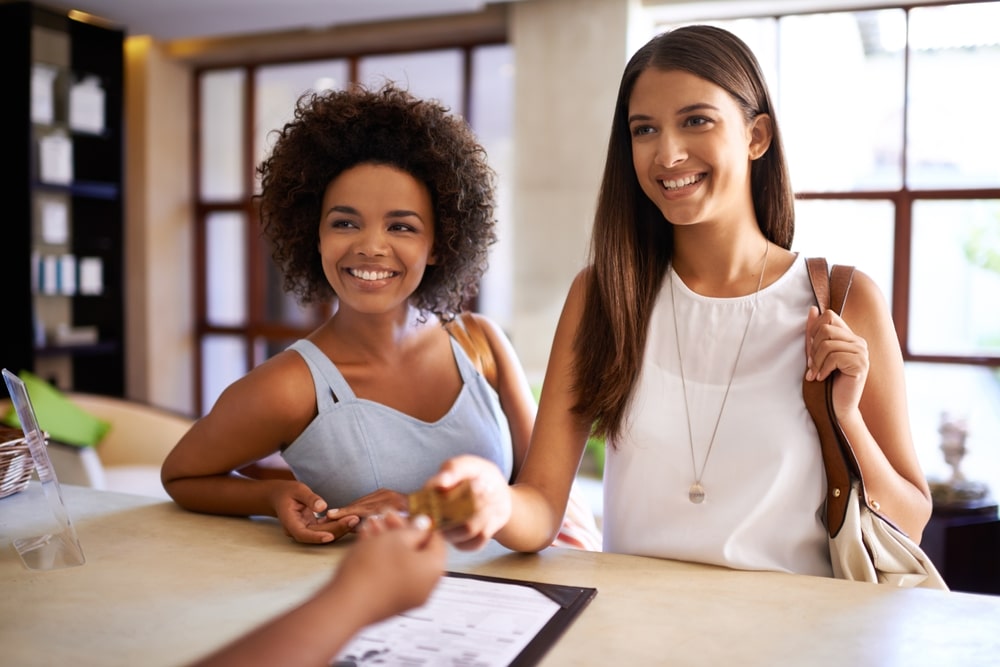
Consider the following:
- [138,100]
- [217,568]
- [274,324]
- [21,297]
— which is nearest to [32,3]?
[138,100]

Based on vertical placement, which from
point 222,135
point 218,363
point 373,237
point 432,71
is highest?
point 432,71

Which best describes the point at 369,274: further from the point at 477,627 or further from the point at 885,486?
the point at 885,486

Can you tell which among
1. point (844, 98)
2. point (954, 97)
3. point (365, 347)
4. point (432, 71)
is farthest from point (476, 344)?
point (432, 71)

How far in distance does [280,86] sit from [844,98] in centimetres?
423

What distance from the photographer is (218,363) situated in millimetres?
7484

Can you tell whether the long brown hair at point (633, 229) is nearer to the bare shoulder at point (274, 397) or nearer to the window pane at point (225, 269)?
the bare shoulder at point (274, 397)

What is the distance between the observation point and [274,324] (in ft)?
23.5

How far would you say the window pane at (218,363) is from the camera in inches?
292

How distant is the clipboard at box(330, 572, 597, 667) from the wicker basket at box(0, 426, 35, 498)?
95 cm

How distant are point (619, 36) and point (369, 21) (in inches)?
75.8

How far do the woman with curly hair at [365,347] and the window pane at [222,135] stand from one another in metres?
5.57

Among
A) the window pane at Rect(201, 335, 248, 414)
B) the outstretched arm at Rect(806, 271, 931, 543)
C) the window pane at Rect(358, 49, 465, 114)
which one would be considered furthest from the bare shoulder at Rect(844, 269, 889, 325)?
the window pane at Rect(201, 335, 248, 414)

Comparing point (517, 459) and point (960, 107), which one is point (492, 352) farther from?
point (960, 107)

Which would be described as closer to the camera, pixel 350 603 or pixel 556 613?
pixel 350 603
